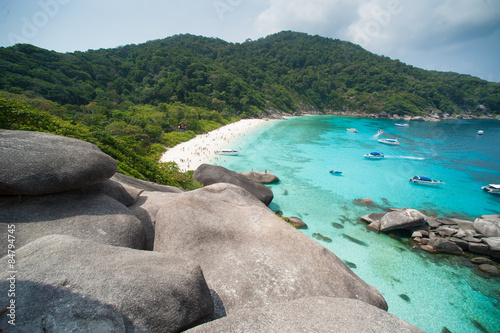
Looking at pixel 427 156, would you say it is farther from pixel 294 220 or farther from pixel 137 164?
pixel 137 164

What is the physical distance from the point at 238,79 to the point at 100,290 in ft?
377

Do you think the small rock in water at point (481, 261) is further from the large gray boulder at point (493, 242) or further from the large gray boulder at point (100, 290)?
the large gray boulder at point (100, 290)

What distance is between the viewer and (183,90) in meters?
86.3

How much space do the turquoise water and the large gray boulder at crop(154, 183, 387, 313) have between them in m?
8.48

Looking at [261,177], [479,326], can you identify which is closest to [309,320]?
[479,326]

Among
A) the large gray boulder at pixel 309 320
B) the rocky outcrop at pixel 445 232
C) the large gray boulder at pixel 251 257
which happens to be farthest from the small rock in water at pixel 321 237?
the large gray boulder at pixel 309 320

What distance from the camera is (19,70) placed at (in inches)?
2304

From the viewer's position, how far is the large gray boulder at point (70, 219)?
5.26m

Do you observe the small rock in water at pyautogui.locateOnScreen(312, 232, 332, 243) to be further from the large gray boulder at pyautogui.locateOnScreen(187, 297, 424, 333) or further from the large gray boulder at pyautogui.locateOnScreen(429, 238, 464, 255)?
the large gray boulder at pyautogui.locateOnScreen(187, 297, 424, 333)

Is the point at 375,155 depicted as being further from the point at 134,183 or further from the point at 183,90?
the point at 183,90

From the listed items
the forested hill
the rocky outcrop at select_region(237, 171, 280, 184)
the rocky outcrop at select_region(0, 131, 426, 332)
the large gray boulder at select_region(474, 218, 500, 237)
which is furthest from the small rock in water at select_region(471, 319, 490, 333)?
the forested hill

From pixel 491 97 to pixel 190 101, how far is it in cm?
17517

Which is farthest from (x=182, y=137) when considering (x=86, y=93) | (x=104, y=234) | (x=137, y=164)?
(x=104, y=234)

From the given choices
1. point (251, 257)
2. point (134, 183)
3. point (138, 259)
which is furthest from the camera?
point (134, 183)
